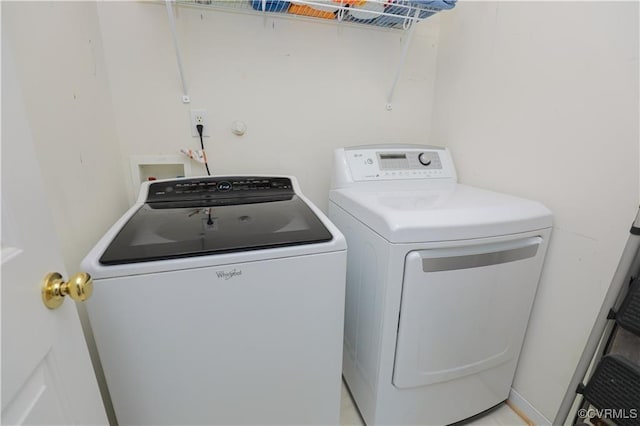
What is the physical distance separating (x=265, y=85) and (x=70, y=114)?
0.81m

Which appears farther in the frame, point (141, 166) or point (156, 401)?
point (141, 166)

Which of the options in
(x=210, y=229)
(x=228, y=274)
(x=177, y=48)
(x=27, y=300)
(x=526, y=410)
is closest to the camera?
(x=27, y=300)

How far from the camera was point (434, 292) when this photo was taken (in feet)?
3.25

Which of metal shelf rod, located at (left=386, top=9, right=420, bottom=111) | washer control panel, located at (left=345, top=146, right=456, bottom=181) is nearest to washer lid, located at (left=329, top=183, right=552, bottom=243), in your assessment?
washer control panel, located at (left=345, top=146, right=456, bottom=181)

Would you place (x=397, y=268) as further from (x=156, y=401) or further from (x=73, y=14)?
(x=73, y=14)

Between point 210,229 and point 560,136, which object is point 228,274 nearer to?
point 210,229

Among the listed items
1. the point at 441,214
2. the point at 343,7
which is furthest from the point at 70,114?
the point at 441,214

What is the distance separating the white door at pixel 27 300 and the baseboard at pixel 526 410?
1.66m

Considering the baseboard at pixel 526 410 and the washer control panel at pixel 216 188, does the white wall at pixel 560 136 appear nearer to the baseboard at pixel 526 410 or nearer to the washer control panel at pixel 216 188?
the baseboard at pixel 526 410

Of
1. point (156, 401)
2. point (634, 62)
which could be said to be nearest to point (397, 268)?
point (156, 401)

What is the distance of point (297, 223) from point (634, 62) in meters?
1.17

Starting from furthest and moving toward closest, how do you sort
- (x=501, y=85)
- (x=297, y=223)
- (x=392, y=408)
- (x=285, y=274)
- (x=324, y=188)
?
(x=324, y=188)
(x=501, y=85)
(x=392, y=408)
(x=297, y=223)
(x=285, y=274)

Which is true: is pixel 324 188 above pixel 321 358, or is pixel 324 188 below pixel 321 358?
above

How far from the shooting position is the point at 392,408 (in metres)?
1.14
